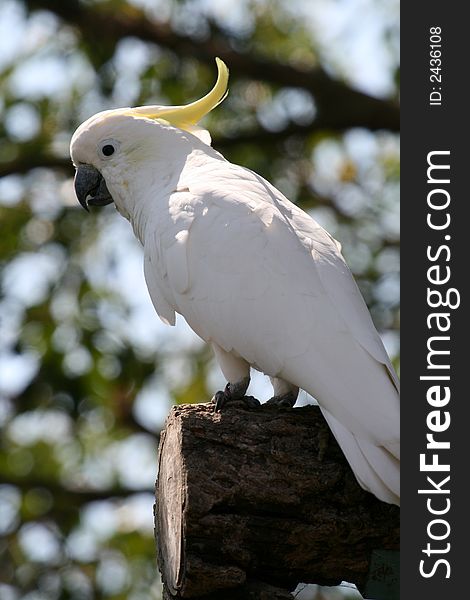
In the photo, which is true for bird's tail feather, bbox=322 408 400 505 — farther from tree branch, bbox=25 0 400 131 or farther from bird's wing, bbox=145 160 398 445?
tree branch, bbox=25 0 400 131

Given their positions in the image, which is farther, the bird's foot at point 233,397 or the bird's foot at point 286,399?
the bird's foot at point 286,399

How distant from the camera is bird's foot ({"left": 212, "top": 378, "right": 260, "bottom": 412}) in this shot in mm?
3039

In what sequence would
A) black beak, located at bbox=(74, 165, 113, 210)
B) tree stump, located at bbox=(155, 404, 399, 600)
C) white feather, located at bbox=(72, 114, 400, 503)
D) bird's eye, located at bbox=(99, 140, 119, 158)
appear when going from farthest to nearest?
black beak, located at bbox=(74, 165, 113, 210), bird's eye, located at bbox=(99, 140, 119, 158), white feather, located at bbox=(72, 114, 400, 503), tree stump, located at bbox=(155, 404, 399, 600)

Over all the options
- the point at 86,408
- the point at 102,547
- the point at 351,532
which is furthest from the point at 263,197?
the point at 102,547

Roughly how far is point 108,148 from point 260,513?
1.81m

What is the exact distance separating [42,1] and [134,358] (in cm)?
237

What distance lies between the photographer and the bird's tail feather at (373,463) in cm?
268

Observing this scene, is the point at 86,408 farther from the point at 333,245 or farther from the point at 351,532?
the point at 351,532

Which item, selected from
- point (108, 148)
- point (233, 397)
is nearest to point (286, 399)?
point (233, 397)

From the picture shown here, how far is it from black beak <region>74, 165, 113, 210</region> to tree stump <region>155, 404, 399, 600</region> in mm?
1547

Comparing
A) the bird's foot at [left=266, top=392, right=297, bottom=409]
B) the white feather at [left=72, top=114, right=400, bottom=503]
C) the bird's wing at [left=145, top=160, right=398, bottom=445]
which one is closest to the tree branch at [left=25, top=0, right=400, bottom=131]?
the white feather at [left=72, top=114, right=400, bottom=503]

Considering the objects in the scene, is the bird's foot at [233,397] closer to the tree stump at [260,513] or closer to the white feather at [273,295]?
the white feather at [273,295]

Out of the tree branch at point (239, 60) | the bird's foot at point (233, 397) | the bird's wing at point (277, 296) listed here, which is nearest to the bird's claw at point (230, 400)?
the bird's foot at point (233, 397)

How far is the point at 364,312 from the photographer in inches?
124
